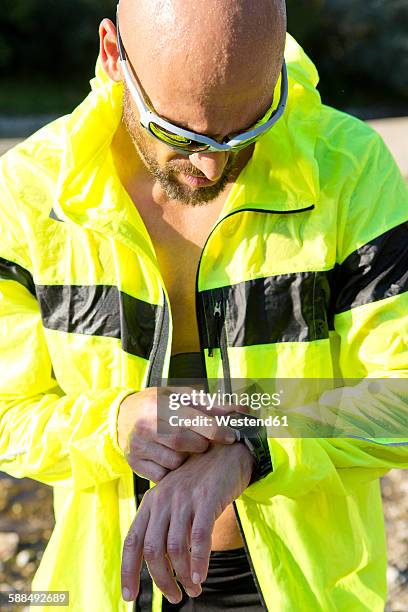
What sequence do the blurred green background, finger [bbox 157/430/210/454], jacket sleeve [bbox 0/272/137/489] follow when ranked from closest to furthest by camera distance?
finger [bbox 157/430/210/454] < jacket sleeve [bbox 0/272/137/489] < the blurred green background

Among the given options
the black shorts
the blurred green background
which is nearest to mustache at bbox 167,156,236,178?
the black shorts

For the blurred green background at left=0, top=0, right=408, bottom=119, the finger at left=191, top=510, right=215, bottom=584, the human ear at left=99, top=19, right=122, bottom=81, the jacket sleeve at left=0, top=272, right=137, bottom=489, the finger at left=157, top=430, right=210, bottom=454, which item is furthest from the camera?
the blurred green background at left=0, top=0, right=408, bottom=119

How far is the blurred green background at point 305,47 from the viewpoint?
13.5 meters

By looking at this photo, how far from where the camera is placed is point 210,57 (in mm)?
1851

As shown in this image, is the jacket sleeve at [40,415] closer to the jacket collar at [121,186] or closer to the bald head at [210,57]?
the jacket collar at [121,186]

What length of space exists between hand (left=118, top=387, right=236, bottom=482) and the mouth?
0.49 metres

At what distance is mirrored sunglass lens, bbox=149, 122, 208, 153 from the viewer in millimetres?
1964

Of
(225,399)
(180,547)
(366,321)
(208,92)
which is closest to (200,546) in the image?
(180,547)

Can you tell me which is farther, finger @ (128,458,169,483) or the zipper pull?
the zipper pull

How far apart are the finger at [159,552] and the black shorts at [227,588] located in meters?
0.39

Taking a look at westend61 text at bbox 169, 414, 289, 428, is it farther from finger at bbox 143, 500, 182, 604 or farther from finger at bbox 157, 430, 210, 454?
finger at bbox 143, 500, 182, 604

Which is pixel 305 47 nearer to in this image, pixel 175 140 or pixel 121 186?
pixel 121 186

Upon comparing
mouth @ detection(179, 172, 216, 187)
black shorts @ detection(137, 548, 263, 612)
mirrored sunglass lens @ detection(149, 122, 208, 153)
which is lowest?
black shorts @ detection(137, 548, 263, 612)

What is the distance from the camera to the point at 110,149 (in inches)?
87.3
